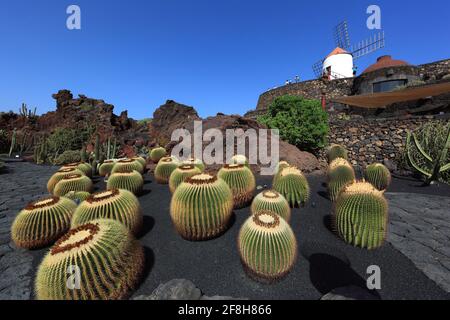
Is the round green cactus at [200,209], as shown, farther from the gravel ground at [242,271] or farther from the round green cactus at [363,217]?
the round green cactus at [363,217]

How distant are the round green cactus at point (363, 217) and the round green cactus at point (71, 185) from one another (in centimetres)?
635

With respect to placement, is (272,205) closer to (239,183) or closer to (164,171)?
(239,183)

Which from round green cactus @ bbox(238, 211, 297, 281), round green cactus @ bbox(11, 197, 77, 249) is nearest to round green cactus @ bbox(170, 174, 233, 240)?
round green cactus @ bbox(238, 211, 297, 281)

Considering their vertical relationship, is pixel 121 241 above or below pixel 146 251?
above

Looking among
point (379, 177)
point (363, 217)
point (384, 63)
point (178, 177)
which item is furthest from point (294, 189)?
point (384, 63)

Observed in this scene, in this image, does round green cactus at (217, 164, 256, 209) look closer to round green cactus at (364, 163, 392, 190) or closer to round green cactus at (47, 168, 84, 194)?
round green cactus at (364, 163, 392, 190)

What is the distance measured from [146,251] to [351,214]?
133 inches

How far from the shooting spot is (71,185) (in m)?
5.76

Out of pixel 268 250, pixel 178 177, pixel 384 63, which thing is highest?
pixel 384 63

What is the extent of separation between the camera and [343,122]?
39.6 feet

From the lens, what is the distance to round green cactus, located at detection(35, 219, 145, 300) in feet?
7.22

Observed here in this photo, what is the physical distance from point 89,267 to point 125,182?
399cm

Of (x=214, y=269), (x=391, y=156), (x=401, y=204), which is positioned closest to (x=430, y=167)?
(x=391, y=156)
